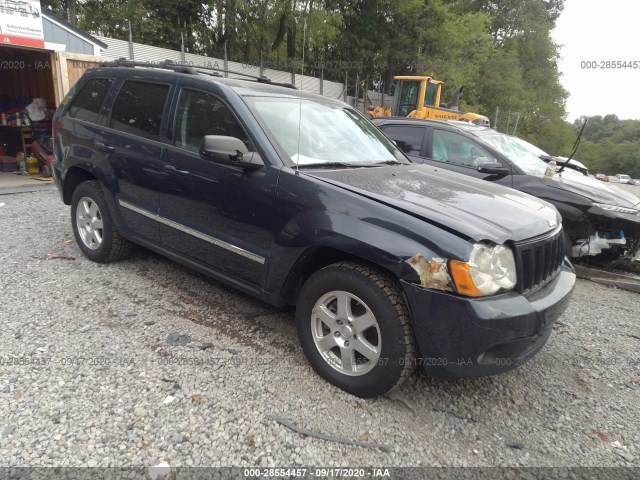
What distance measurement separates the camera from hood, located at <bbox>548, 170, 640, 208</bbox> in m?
4.94

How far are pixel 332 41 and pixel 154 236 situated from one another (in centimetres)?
2751

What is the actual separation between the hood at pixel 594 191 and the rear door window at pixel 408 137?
181 cm

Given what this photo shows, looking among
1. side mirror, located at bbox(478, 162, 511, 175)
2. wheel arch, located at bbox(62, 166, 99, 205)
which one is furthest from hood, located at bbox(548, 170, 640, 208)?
wheel arch, located at bbox(62, 166, 99, 205)

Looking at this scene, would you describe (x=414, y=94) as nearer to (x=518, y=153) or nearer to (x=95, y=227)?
(x=518, y=153)

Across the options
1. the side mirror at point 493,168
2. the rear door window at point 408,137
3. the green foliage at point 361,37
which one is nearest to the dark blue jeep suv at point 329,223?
the side mirror at point 493,168

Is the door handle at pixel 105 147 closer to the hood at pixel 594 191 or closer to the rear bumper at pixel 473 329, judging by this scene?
the rear bumper at pixel 473 329

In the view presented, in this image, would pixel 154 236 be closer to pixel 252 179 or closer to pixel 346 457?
pixel 252 179

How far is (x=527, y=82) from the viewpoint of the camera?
44312 mm

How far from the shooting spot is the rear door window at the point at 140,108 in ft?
11.7

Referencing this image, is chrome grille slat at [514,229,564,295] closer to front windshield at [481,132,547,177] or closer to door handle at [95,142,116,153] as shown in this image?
front windshield at [481,132,547,177]

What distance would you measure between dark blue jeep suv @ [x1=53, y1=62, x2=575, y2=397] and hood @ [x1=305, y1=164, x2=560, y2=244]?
2cm

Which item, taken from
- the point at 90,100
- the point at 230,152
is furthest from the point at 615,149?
the point at 230,152

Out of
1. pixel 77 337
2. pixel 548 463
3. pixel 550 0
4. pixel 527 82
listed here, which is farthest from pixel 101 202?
pixel 550 0

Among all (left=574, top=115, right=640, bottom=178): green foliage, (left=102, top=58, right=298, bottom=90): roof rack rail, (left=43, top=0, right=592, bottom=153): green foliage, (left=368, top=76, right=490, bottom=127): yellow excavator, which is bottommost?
(left=574, top=115, right=640, bottom=178): green foliage
